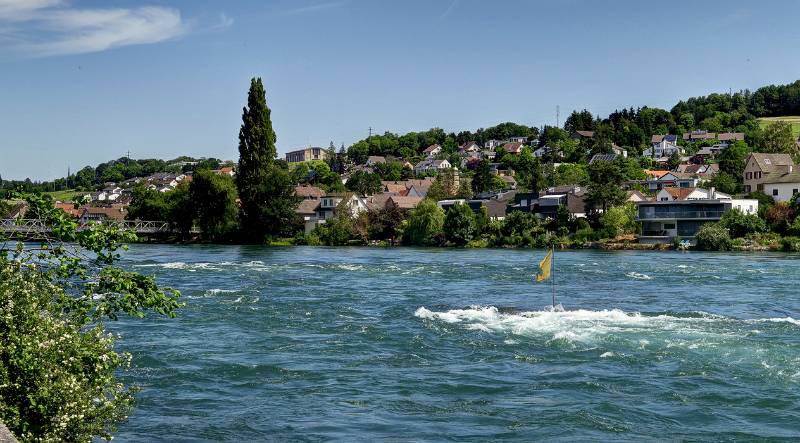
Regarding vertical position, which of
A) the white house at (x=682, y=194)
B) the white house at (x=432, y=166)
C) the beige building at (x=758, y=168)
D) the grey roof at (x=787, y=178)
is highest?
the white house at (x=432, y=166)

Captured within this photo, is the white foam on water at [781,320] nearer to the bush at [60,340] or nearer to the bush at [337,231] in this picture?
the bush at [60,340]

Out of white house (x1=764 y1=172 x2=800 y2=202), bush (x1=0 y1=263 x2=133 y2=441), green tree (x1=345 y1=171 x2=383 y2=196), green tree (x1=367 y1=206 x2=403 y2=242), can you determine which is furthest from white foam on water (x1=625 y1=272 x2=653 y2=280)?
green tree (x1=345 y1=171 x2=383 y2=196)

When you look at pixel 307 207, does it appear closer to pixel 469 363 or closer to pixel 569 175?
pixel 569 175

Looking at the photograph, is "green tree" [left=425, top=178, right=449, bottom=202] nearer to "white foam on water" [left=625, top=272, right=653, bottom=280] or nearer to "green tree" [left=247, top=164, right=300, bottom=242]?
"green tree" [left=247, top=164, right=300, bottom=242]

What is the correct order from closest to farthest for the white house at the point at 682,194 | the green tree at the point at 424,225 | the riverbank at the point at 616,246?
the riverbank at the point at 616,246 → the green tree at the point at 424,225 → the white house at the point at 682,194

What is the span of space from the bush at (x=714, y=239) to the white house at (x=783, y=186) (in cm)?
1496

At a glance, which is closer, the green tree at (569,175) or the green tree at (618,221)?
the green tree at (618,221)

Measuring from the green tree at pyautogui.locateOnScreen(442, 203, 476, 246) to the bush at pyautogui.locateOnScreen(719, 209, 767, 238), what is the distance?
997 inches

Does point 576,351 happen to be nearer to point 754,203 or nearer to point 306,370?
point 306,370

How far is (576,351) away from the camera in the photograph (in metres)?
23.2

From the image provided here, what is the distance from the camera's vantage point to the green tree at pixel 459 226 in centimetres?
8550

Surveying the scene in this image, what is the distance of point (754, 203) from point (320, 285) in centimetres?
5596

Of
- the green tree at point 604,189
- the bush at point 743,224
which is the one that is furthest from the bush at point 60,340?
the green tree at point 604,189

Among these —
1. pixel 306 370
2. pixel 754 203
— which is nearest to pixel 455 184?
pixel 754 203
